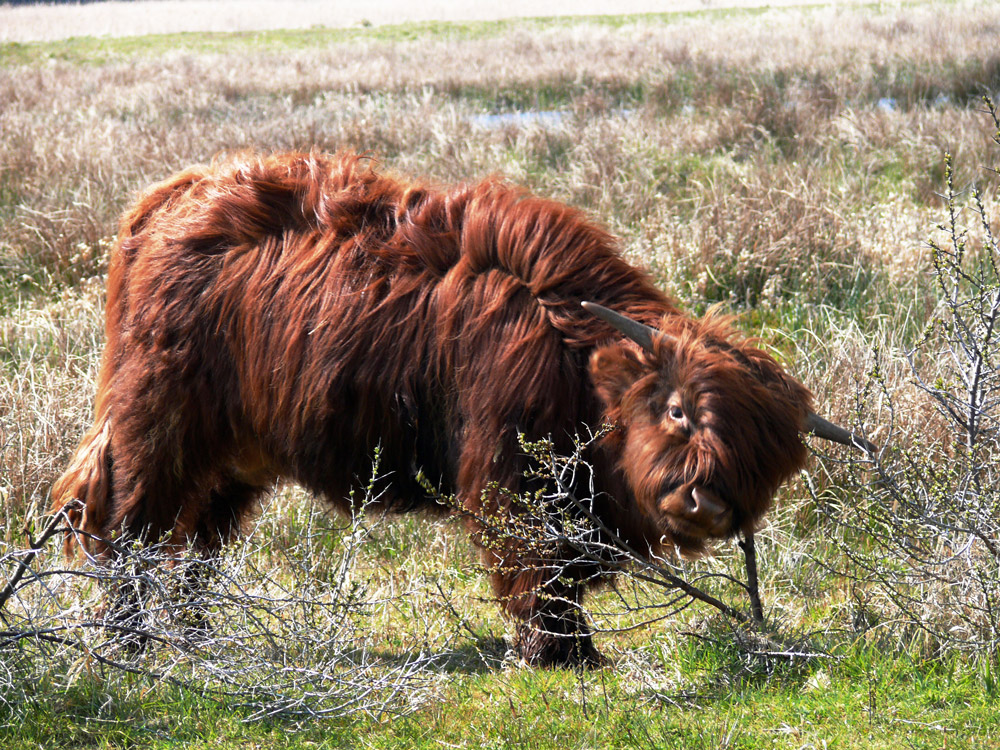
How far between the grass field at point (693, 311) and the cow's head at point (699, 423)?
0.88 feet

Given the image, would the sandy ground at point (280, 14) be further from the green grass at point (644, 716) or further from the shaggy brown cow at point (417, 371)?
the green grass at point (644, 716)

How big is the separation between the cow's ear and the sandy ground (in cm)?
3240

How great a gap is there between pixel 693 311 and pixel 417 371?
386cm

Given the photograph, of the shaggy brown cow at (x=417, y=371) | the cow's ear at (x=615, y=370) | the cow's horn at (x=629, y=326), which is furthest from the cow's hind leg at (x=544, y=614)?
the cow's horn at (x=629, y=326)

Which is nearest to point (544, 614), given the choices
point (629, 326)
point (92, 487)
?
Answer: point (629, 326)

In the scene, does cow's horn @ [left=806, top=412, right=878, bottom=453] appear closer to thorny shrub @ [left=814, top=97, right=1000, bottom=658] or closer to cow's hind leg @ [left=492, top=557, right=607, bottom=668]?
thorny shrub @ [left=814, top=97, right=1000, bottom=658]

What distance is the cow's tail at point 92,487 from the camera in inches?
173

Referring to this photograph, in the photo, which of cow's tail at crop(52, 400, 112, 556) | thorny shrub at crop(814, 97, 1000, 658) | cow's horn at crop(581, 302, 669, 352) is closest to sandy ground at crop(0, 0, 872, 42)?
cow's tail at crop(52, 400, 112, 556)

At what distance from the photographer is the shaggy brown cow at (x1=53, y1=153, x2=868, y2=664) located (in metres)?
3.80

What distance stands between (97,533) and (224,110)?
11050 mm

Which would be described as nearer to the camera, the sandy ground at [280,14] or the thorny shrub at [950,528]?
the thorny shrub at [950,528]

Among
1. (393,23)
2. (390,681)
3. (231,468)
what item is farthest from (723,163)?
(393,23)

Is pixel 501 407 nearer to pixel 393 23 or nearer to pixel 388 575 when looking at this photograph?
pixel 388 575

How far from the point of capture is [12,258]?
28.8ft
